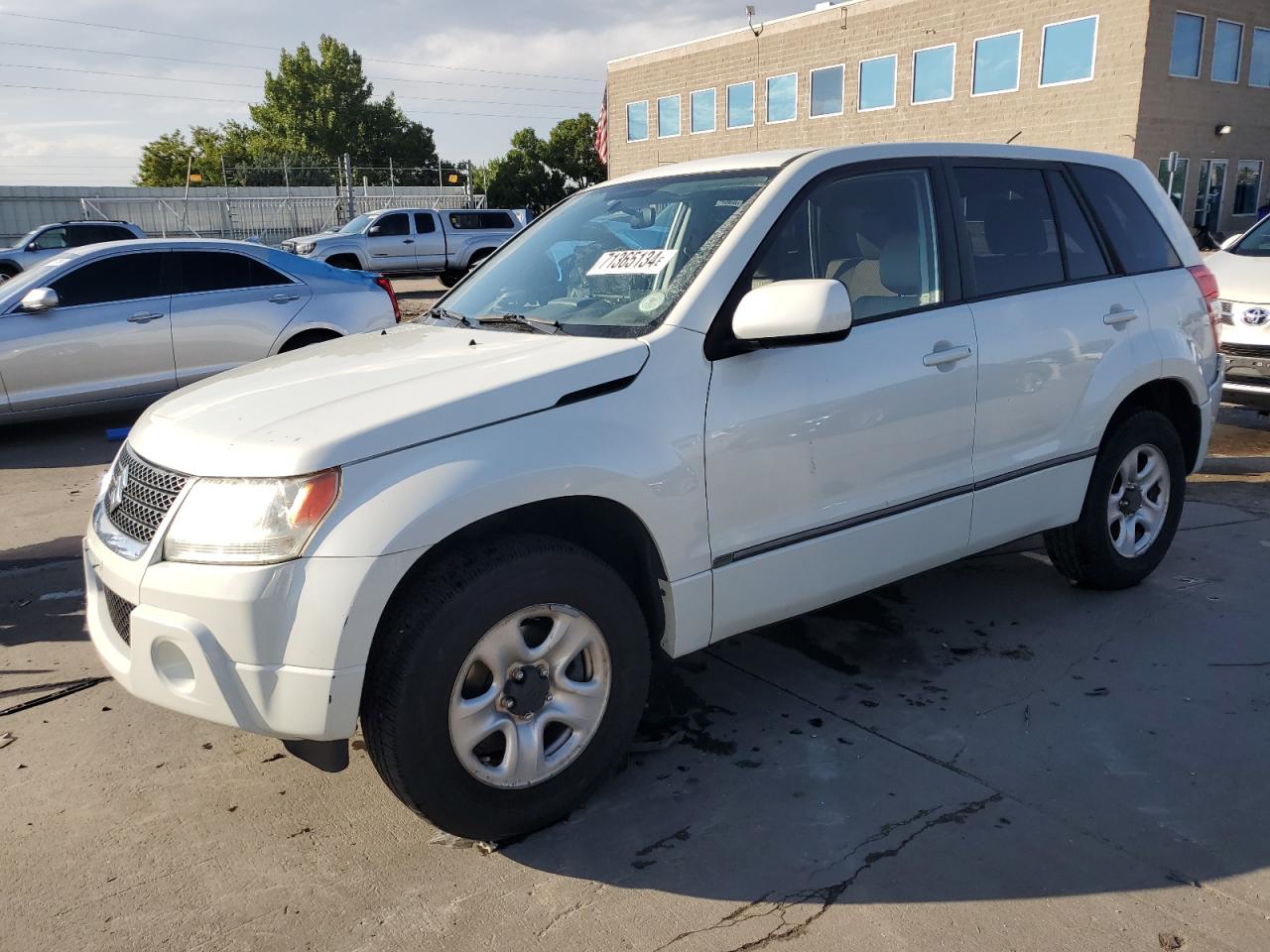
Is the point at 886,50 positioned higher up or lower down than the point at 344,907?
higher up

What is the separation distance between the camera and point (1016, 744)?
3344 mm

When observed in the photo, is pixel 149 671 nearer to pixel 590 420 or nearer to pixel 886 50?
pixel 590 420

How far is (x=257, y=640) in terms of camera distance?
2.46m

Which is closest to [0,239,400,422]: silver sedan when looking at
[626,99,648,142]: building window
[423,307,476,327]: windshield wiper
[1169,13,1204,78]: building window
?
[423,307,476,327]: windshield wiper

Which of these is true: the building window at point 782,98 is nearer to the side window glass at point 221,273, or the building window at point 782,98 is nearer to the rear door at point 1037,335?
the side window glass at point 221,273

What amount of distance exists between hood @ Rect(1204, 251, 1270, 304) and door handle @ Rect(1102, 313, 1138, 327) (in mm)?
3819

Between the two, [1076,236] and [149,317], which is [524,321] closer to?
[1076,236]

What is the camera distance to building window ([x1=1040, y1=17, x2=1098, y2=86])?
27.1 meters

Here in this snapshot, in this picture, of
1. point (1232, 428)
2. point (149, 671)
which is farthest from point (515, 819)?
point (1232, 428)

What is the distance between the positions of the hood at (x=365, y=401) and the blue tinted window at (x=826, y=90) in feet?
113

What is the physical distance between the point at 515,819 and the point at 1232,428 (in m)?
7.64

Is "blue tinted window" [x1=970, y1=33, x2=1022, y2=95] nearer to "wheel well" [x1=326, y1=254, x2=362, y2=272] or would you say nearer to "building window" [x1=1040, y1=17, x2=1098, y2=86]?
"building window" [x1=1040, y1=17, x2=1098, y2=86]

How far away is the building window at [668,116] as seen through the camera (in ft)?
135

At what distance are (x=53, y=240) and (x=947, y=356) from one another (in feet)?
70.4
